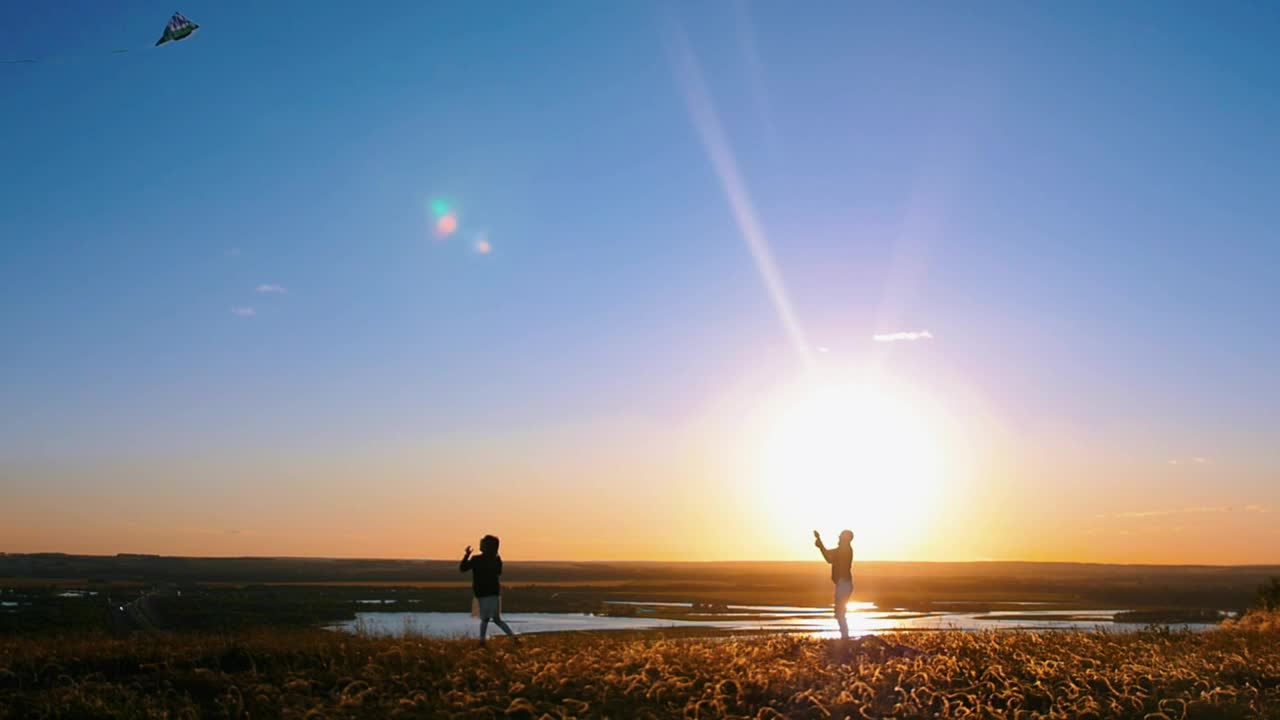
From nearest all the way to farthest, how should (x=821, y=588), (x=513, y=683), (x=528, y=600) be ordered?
(x=513, y=683) < (x=528, y=600) < (x=821, y=588)

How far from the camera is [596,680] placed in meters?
14.9

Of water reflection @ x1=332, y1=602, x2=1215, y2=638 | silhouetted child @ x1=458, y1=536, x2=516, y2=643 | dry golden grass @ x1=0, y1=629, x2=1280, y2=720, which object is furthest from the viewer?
water reflection @ x1=332, y1=602, x2=1215, y2=638

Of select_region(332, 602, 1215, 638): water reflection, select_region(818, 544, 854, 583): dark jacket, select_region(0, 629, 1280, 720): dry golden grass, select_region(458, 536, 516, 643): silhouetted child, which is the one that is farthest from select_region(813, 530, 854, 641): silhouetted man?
select_region(332, 602, 1215, 638): water reflection

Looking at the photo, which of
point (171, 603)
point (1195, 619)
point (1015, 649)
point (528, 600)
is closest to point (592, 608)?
point (528, 600)

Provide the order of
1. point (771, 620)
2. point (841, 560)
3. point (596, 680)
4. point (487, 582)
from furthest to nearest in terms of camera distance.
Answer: point (771, 620)
point (841, 560)
point (487, 582)
point (596, 680)

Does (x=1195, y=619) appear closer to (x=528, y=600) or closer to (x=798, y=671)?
(x=528, y=600)

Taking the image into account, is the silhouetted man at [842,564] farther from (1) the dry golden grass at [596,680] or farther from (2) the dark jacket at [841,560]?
(1) the dry golden grass at [596,680]

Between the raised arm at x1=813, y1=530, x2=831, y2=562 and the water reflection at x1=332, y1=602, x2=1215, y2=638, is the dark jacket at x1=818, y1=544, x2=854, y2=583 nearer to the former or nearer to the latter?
the raised arm at x1=813, y1=530, x2=831, y2=562

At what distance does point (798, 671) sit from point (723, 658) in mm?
1402

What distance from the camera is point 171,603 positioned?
6688cm

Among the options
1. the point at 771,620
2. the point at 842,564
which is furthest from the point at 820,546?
the point at 771,620

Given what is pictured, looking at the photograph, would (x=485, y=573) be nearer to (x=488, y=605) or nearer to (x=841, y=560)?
(x=488, y=605)

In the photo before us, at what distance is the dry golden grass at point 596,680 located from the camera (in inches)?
524

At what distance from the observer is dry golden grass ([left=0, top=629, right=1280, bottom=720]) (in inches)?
524
